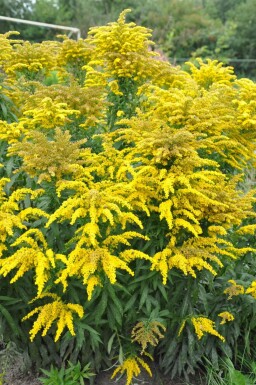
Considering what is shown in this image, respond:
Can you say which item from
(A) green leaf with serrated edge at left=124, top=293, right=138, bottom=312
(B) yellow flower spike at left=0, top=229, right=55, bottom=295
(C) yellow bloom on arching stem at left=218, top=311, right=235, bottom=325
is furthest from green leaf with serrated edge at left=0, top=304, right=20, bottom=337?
(C) yellow bloom on arching stem at left=218, top=311, right=235, bottom=325

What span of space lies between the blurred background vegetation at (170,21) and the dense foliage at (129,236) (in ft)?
46.5

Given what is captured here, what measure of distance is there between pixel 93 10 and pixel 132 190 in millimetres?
17644

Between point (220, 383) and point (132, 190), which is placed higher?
point (132, 190)

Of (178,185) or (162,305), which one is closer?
(178,185)

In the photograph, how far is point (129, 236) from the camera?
2986mm

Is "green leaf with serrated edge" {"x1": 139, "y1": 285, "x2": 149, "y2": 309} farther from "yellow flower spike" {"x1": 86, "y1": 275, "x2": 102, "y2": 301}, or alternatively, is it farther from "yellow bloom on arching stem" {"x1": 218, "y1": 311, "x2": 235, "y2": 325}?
"yellow bloom on arching stem" {"x1": 218, "y1": 311, "x2": 235, "y2": 325}

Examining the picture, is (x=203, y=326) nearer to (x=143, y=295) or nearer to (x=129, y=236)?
(x=143, y=295)

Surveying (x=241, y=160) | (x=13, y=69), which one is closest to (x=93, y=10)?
(x=13, y=69)

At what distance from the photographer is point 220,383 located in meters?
3.38

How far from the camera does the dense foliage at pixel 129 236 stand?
290 centimetres

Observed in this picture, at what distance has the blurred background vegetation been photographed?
17.8 metres

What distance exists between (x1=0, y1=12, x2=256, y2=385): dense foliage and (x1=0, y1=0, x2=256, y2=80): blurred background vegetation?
14.2 meters

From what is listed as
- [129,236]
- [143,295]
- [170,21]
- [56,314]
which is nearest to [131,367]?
[143,295]

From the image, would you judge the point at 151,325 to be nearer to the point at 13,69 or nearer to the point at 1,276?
the point at 1,276
